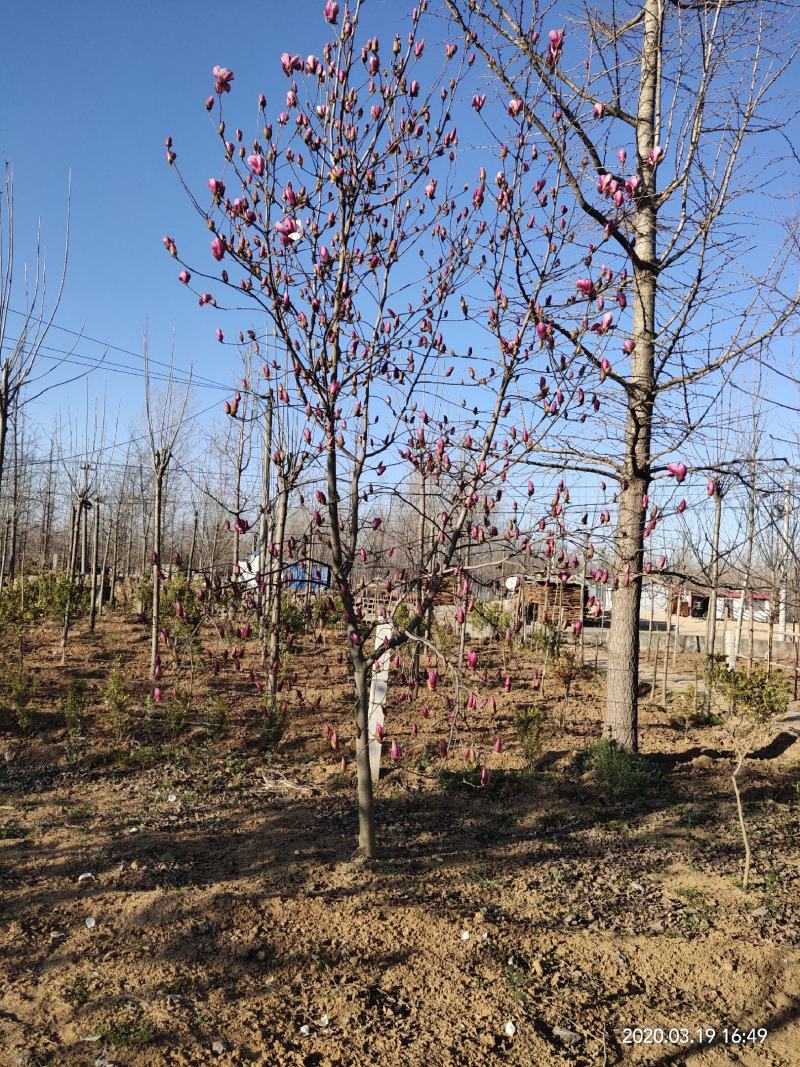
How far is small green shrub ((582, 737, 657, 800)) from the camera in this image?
5348 millimetres

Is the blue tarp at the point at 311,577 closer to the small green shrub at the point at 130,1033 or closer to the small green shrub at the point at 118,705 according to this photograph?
the small green shrub at the point at 130,1033

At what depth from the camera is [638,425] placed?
5.58 meters

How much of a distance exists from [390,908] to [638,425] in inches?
153

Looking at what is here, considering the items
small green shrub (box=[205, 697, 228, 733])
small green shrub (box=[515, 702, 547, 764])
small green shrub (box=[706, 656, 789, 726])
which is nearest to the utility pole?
small green shrub (box=[706, 656, 789, 726])

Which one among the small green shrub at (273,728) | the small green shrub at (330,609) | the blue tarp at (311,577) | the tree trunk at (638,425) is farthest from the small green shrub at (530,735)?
the blue tarp at (311,577)

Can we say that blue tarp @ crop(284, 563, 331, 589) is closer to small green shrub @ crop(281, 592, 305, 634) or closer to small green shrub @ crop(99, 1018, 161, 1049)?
small green shrub @ crop(99, 1018, 161, 1049)

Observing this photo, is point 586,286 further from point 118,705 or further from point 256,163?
point 118,705

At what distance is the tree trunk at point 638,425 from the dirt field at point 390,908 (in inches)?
22.5

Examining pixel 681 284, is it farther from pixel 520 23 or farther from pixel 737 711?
pixel 737 711

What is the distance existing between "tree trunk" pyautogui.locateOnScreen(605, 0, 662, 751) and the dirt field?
1.88 feet

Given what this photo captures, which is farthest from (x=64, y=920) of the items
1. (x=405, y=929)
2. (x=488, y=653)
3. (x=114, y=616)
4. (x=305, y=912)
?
(x=114, y=616)

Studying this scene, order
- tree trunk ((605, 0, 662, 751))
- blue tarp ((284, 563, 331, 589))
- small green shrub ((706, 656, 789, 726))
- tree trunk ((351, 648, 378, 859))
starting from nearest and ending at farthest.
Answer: blue tarp ((284, 563, 331, 589)), tree trunk ((351, 648, 378, 859)), tree trunk ((605, 0, 662, 751)), small green shrub ((706, 656, 789, 726))

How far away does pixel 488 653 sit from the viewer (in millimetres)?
10664

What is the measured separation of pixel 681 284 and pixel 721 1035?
15.2 feet
